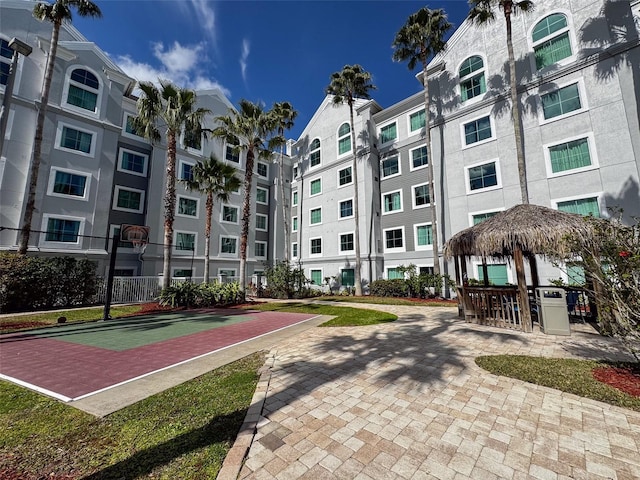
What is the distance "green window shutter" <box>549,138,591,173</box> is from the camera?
1531 cm

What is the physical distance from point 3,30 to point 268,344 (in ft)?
97.4

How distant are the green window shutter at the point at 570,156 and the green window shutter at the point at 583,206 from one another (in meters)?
2.00

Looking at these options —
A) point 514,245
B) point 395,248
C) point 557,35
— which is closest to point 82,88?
point 395,248

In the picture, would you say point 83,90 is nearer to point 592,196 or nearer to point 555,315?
point 555,315

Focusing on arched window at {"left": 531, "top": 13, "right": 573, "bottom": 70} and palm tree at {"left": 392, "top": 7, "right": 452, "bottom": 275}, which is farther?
palm tree at {"left": 392, "top": 7, "right": 452, "bottom": 275}

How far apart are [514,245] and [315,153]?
2513cm

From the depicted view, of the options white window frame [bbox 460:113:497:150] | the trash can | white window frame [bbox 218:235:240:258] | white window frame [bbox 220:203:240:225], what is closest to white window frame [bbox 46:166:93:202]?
white window frame [bbox 220:203:240:225]

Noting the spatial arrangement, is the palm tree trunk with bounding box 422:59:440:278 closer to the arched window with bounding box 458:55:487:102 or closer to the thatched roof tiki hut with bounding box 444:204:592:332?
the arched window with bounding box 458:55:487:102

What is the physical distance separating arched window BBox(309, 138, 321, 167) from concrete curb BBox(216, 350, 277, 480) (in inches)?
1113

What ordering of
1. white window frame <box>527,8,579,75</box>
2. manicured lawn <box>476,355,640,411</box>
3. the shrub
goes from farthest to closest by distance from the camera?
white window frame <box>527,8,579,75</box> → the shrub → manicured lawn <box>476,355,640,411</box>

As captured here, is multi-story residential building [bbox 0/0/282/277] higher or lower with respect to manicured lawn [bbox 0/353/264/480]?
higher

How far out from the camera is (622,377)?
4945 mm

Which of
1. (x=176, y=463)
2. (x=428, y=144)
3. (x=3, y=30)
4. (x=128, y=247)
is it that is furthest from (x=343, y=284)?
(x=3, y=30)

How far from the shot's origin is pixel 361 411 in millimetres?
3934
